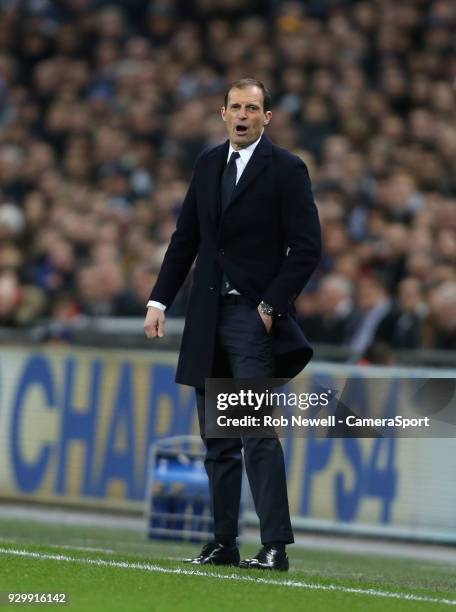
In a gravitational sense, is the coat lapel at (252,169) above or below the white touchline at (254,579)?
above

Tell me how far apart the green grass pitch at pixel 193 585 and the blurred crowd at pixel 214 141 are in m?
4.70

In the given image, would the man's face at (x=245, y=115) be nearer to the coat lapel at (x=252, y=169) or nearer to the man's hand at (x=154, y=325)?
the coat lapel at (x=252, y=169)

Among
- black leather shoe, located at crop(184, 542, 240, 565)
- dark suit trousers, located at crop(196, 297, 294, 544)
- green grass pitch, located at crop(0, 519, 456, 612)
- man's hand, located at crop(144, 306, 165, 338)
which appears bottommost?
green grass pitch, located at crop(0, 519, 456, 612)

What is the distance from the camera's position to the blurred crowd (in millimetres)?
13609

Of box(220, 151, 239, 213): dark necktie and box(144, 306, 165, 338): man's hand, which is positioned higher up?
box(220, 151, 239, 213): dark necktie

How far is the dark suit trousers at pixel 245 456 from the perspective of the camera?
7125mm

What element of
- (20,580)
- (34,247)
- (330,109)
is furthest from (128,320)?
(20,580)

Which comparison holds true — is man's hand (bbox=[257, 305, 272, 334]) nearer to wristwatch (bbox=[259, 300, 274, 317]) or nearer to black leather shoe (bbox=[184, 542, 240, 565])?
wristwatch (bbox=[259, 300, 274, 317])

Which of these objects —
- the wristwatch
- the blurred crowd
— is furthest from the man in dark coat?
the blurred crowd

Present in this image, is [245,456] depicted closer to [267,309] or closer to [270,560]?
[270,560]

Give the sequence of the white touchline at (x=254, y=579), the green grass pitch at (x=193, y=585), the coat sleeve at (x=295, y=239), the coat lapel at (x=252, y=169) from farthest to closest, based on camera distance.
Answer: the coat lapel at (x=252, y=169) < the coat sleeve at (x=295, y=239) < the white touchline at (x=254, y=579) < the green grass pitch at (x=193, y=585)

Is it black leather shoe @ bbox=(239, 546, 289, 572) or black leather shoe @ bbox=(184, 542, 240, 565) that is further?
black leather shoe @ bbox=(184, 542, 240, 565)

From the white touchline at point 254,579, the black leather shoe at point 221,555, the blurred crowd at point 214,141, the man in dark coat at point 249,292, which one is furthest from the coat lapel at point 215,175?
the blurred crowd at point 214,141

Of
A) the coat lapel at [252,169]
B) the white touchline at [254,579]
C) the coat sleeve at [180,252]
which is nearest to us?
the white touchline at [254,579]
